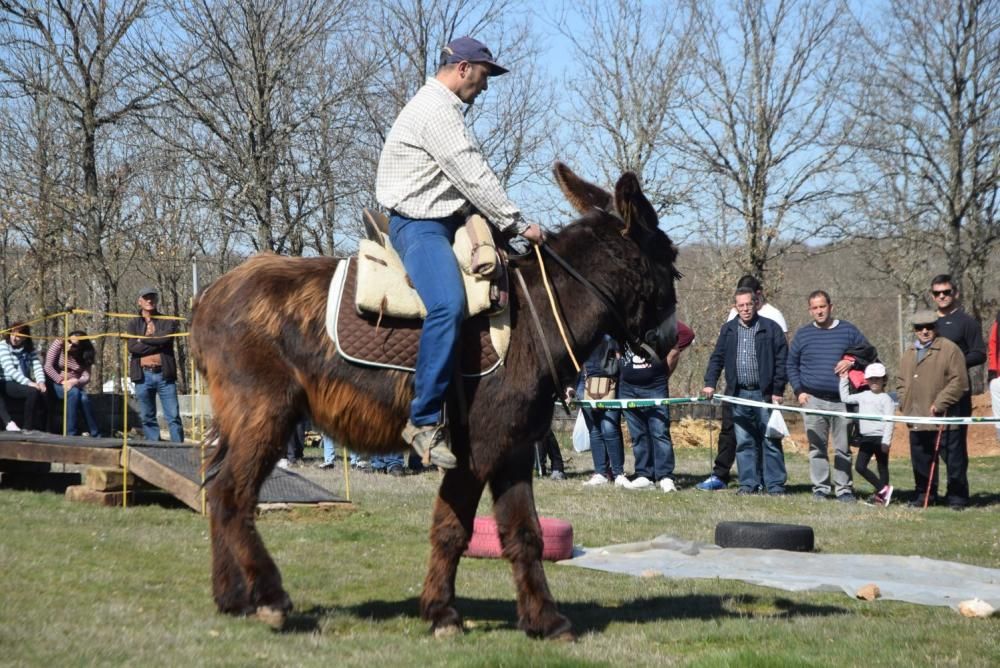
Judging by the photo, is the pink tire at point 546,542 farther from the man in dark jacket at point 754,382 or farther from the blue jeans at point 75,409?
the blue jeans at point 75,409

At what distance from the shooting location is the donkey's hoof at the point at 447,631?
19.1 ft

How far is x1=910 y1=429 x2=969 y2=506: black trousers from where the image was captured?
1334 cm

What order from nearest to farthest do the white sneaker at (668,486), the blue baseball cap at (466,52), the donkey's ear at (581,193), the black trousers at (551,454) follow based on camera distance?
the blue baseball cap at (466,52) → the donkey's ear at (581,193) → the white sneaker at (668,486) → the black trousers at (551,454)

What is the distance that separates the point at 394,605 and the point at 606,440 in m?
8.78

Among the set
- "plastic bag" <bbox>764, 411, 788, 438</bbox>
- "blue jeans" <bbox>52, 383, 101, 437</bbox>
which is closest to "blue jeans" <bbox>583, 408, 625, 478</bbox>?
"plastic bag" <bbox>764, 411, 788, 438</bbox>

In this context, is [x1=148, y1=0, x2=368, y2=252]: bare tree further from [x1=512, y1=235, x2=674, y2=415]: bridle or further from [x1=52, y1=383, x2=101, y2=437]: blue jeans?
[x1=512, y1=235, x2=674, y2=415]: bridle

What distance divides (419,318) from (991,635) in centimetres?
347

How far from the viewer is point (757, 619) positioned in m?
6.46

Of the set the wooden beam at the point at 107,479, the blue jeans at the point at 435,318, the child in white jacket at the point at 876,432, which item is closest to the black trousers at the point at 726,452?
the child in white jacket at the point at 876,432

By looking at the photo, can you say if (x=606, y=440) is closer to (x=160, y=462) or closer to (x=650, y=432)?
(x=650, y=432)

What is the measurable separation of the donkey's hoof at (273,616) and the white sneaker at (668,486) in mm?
9113

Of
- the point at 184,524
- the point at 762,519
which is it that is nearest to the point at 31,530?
the point at 184,524

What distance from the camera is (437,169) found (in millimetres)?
6117

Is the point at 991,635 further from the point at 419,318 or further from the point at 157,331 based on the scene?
the point at 157,331
